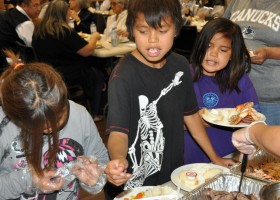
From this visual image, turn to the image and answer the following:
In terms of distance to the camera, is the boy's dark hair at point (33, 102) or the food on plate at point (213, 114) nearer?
the boy's dark hair at point (33, 102)

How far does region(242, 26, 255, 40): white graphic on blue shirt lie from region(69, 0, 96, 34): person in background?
4019 mm

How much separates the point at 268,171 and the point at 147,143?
547 mm

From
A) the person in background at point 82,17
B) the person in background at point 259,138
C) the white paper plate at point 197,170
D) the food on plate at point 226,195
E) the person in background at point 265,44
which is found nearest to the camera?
the person in background at point 259,138

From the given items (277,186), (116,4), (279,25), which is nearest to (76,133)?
(277,186)

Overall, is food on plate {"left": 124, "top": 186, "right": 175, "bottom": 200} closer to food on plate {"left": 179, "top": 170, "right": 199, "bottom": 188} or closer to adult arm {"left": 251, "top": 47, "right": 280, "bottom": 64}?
food on plate {"left": 179, "top": 170, "right": 199, "bottom": 188}

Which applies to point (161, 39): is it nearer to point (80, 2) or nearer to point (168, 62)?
point (168, 62)

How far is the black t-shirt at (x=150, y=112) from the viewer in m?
1.54

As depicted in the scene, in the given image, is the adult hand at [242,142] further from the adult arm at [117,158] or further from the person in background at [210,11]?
the person in background at [210,11]

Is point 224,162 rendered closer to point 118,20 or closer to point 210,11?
point 118,20

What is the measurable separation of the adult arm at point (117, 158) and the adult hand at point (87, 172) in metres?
0.08

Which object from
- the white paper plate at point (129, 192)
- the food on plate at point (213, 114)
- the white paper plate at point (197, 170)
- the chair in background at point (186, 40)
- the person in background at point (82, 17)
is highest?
the food on plate at point (213, 114)

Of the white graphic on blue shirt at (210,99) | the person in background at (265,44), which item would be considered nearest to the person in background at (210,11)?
the person in background at (265,44)

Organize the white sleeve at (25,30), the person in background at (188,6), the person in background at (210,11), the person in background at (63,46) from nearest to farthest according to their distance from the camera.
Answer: the person in background at (63,46)
the white sleeve at (25,30)
the person in background at (210,11)
the person in background at (188,6)

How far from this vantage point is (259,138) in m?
1.20
